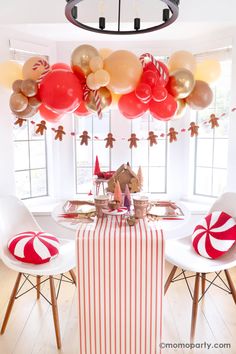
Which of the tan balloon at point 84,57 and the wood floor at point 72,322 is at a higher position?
the tan balloon at point 84,57

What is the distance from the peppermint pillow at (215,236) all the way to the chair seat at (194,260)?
5cm

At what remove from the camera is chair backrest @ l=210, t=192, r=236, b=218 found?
230 cm

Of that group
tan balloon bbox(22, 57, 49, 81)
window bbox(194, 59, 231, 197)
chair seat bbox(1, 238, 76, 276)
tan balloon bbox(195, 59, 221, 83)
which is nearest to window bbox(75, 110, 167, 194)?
window bbox(194, 59, 231, 197)

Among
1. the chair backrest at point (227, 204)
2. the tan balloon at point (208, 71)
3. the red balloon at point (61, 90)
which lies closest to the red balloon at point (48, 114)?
the red balloon at point (61, 90)

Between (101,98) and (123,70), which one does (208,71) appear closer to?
(123,70)

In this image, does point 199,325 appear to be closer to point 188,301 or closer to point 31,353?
point 188,301

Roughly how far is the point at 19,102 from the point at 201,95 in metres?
1.27

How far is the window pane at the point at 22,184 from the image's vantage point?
3.29 meters

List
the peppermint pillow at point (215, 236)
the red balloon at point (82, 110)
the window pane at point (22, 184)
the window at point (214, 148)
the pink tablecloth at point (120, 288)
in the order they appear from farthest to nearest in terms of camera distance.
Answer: the window pane at point (22, 184) → the window at point (214, 148) → the red balloon at point (82, 110) → the peppermint pillow at point (215, 236) → the pink tablecloth at point (120, 288)

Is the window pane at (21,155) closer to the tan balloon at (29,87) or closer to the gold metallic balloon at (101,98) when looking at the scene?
the tan balloon at (29,87)

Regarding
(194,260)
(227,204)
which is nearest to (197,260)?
(194,260)

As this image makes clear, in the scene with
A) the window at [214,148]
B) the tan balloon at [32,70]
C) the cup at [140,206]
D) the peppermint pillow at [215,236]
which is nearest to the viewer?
the cup at [140,206]

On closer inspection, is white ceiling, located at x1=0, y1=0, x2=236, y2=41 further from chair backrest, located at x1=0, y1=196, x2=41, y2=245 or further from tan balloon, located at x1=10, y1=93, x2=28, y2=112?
chair backrest, located at x1=0, y1=196, x2=41, y2=245

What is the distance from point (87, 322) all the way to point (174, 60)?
182 cm
